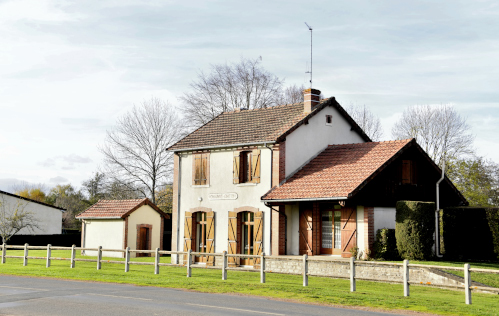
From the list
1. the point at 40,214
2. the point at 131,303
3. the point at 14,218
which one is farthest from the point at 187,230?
the point at 40,214

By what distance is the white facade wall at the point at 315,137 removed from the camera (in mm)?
26453

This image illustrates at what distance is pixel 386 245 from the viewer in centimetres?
2311

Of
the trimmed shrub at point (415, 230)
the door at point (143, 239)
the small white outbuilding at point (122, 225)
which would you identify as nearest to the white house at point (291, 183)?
the trimmed shrub at point (415, 230)

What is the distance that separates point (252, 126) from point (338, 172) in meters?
5.46

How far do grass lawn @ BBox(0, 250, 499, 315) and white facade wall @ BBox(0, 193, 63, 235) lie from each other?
24431mm

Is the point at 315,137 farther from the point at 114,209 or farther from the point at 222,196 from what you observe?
the point at 114,209

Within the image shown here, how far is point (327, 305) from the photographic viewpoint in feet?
46.0

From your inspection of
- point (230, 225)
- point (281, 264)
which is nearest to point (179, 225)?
point (230, 225)

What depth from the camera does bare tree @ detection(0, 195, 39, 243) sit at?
43.2 meters

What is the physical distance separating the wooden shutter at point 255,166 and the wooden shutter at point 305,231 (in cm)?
267

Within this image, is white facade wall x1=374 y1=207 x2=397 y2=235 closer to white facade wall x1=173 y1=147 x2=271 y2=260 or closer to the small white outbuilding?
white facade wall x1=173 y1=147 x2=271 y2=260

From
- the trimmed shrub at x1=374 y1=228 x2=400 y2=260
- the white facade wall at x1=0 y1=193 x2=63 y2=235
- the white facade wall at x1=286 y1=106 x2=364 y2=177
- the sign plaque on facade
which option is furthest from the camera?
the white facade wall at x1=0 y1=193 x2=63 y2=235

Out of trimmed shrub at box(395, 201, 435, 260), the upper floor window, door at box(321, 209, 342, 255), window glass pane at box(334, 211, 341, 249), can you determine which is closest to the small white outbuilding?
the upper floor window

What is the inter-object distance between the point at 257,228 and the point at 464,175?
70.6 feet
